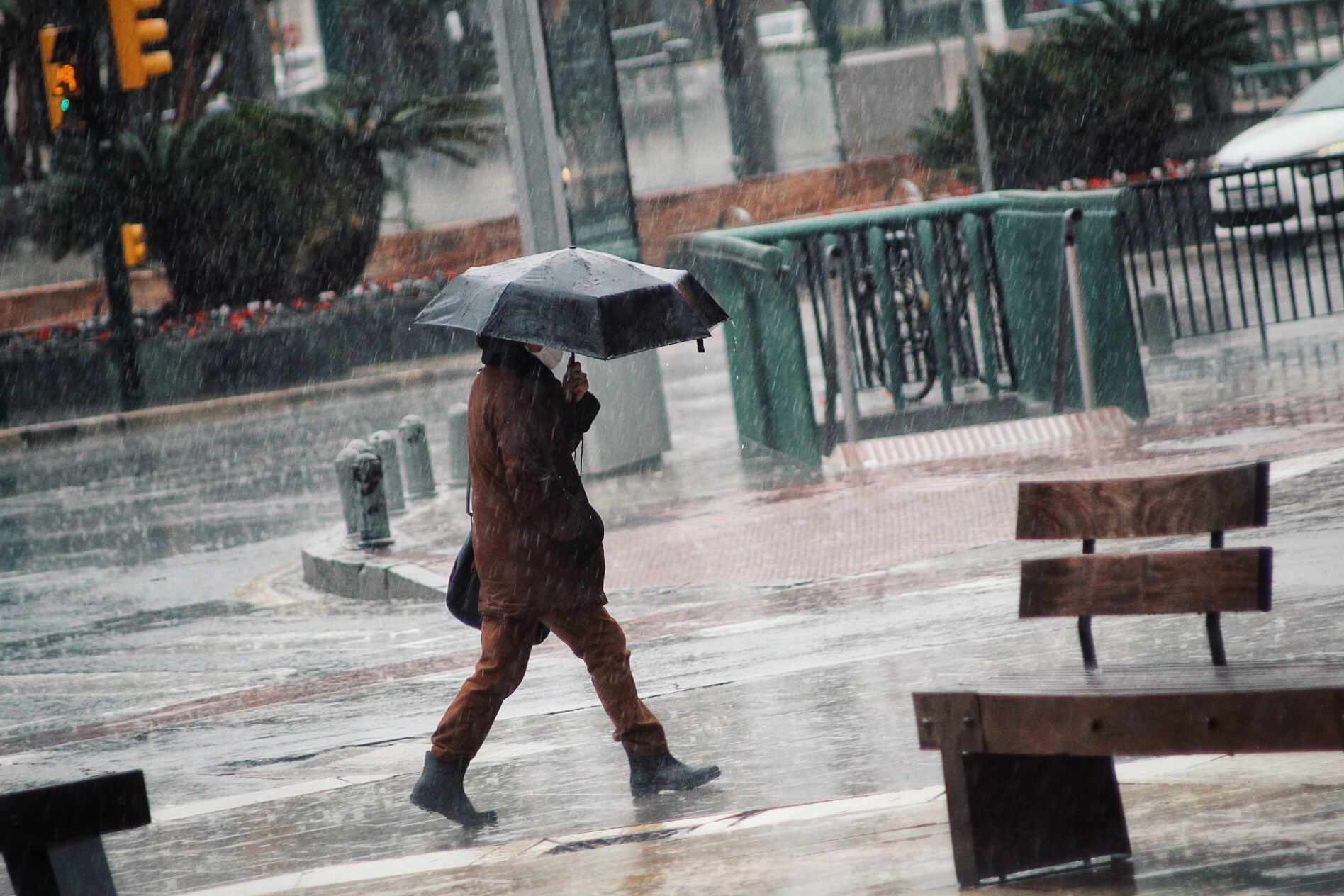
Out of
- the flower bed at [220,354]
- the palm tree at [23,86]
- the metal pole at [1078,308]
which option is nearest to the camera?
the metal pole at [1078,308]

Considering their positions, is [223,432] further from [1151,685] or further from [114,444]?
[1151,685]

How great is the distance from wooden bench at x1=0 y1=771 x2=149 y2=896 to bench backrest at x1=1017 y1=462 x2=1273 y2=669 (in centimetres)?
220

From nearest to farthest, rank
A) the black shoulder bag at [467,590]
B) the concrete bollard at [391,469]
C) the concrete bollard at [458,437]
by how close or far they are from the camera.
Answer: the black shoulder bag at [467,590]
the concrete bollard at [391,469]
the concrete bollard at [458,437]

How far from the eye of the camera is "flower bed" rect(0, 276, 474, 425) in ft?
82.9

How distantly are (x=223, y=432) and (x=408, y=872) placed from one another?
17.0 metres

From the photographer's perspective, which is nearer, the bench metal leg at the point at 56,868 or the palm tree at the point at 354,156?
the bench metal leg at the point at 56,868

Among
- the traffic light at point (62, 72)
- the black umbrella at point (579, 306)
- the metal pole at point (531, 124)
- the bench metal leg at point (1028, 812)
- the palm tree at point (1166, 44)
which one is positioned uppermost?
the traffic light at point (62, 72)

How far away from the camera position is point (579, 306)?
5.82 meters

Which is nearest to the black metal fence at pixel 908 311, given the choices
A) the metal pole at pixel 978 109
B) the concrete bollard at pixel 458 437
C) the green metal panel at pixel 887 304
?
the green metal panel at pixel 887 304

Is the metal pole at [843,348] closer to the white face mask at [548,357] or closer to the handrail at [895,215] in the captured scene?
the handrail at [895,215]

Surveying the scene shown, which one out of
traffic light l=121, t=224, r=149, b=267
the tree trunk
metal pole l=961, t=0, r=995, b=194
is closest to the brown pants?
traffic light l=121, t=224, r=149, b=267

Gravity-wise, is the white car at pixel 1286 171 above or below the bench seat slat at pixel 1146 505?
above

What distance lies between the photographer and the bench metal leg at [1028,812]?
4387 mm

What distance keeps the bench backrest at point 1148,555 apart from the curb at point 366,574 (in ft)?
19.9
